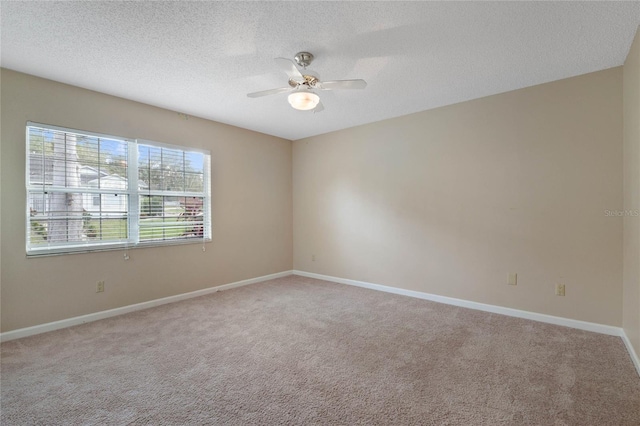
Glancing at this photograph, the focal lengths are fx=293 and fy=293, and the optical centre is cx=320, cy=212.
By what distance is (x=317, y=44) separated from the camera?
231 cm

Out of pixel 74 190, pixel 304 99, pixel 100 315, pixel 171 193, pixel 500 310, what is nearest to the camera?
pixel 304 99

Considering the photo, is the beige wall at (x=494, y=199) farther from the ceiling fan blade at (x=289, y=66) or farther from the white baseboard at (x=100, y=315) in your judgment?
the ceiling fan blade at (x=289, y=66)

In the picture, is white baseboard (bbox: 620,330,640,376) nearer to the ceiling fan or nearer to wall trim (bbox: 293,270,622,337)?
wall trim (bbox: 293,270,622,337)

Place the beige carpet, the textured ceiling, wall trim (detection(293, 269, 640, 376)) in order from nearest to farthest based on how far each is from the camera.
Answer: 1. the beige carpet
2. the textured ceiling
3. wall trim (detection(293, 269, 640, 376))

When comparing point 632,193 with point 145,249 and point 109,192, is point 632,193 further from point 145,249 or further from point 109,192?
point 109,192

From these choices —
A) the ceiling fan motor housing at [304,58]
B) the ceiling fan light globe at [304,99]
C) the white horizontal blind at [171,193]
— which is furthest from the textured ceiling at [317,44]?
the white horizontal blind at [171,193]

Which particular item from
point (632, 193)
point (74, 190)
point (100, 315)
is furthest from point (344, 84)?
point (100, 315)

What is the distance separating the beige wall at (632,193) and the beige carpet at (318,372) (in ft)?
1.07

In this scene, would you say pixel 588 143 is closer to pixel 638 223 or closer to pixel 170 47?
pixel 638 223

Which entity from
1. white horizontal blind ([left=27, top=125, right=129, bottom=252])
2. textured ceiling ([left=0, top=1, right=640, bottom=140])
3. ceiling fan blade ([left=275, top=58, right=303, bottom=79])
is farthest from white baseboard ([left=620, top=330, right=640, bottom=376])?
white horizontal blind ([left=27, top=125, right=129, bottom=252])

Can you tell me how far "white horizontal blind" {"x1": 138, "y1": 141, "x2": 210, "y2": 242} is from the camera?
3.61 metres

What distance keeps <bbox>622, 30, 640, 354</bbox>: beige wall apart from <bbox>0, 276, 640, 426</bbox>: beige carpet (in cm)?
33

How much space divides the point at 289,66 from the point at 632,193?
9.52ft

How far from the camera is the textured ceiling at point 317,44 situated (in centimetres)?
192
